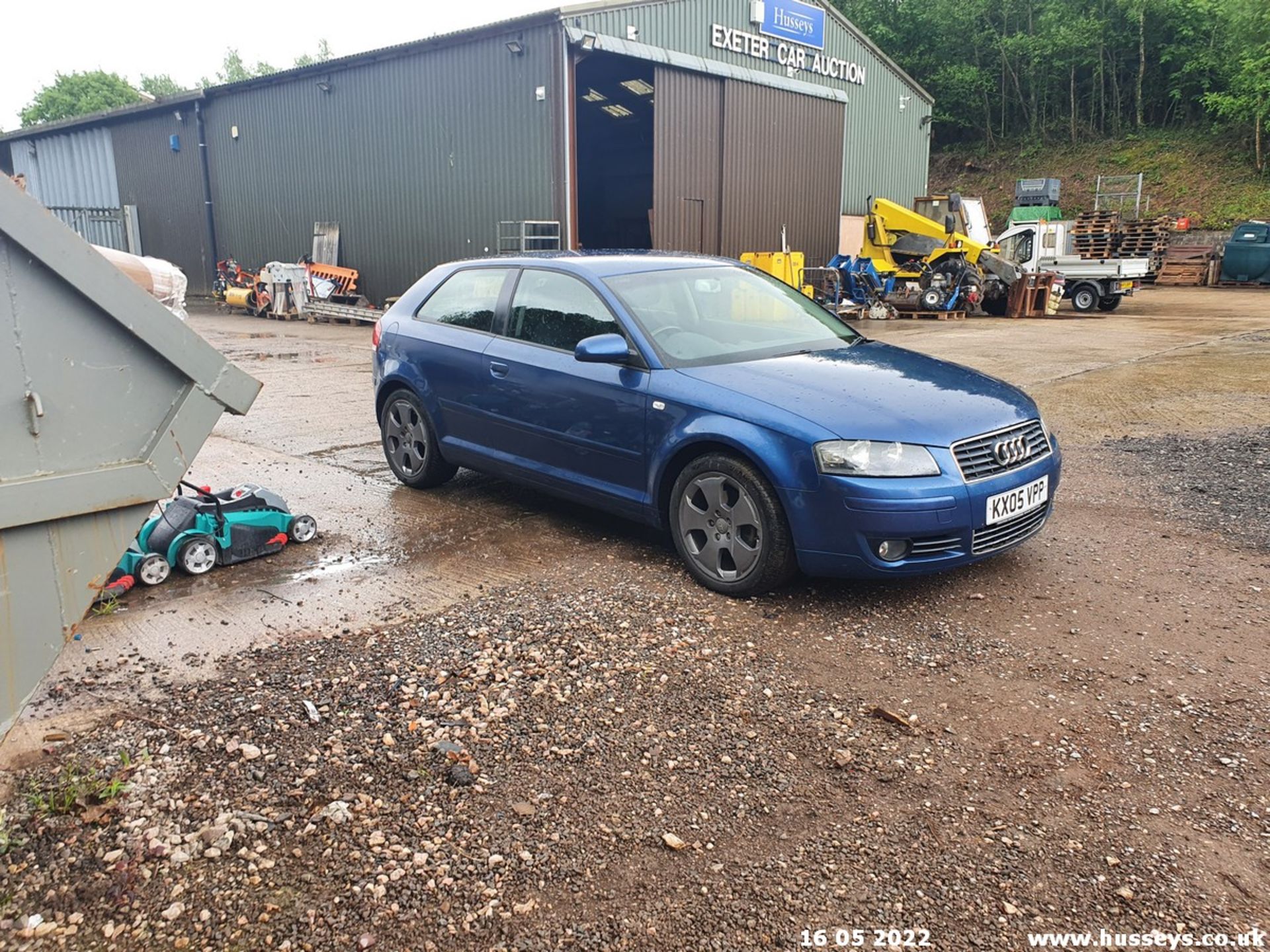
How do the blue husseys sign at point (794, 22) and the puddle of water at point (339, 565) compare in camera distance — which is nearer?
the puddle of water at point (339, 565)

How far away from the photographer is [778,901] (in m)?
2.40

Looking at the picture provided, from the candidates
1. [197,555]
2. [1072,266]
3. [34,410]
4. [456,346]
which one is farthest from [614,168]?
[34,410]

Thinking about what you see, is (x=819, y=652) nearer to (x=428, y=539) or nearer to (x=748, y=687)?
(x=748, y=687)

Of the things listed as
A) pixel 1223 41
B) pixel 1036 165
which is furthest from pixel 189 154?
pixel 1223 41

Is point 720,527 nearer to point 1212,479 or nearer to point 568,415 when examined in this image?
point 568,415

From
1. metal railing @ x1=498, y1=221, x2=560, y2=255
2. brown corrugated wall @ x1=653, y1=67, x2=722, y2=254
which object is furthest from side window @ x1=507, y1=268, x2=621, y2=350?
brown corrugated wall @ x1=653, y1=67, x2=722, y2=254

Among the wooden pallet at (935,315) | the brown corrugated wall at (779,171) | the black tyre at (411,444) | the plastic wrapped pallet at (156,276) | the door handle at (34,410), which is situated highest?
the brown corrugated wall at (779,171)

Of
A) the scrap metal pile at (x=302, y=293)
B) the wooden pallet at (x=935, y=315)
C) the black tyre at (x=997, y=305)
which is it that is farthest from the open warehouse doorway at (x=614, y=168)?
the black tyre at (x=997, y=305)

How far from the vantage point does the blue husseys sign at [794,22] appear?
63.3 feet

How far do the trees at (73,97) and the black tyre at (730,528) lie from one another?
8770cm

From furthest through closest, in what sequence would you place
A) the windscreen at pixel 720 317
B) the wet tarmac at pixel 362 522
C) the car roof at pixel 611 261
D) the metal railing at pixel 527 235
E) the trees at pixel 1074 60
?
the trees at pixel 1074 60 → the metal railing at pixel 527 235 → the car roof at pixel 611 261 → the windscreen at pixel 720 317 → the wet tarmac at pixel 362 522

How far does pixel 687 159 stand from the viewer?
18.1 metres

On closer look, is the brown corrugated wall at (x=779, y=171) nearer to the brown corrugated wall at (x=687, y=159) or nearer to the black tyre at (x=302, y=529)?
the brown corrugated wall at (x=687, y=159)

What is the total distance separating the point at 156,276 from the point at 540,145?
13.2 metres
